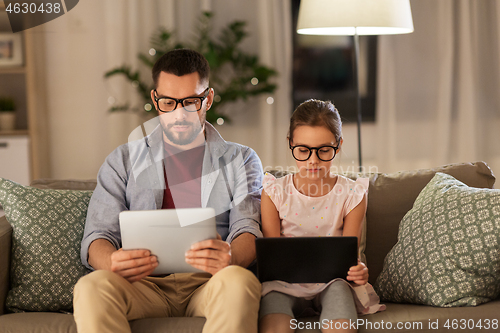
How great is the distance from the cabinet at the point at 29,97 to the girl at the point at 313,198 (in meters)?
2.18

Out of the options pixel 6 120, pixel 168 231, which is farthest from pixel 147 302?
pixel 6 120

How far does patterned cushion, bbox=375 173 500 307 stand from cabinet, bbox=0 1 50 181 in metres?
2.55

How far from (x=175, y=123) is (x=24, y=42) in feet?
7.02

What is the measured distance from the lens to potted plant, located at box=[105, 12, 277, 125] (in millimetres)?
3299

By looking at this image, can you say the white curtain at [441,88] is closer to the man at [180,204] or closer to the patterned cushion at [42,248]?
the man at [180,204]

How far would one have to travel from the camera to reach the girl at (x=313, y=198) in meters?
1.41

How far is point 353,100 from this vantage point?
365cm

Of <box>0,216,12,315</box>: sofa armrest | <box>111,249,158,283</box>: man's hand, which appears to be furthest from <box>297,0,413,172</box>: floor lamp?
<box>0,216,12,315</box>: sofa armrest

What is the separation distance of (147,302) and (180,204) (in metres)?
0.35

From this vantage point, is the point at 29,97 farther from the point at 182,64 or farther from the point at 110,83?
the point at 182,64

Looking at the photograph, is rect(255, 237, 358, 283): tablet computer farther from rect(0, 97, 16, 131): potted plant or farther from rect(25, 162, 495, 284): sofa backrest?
rect(0, 97, 16, 131): potted plant

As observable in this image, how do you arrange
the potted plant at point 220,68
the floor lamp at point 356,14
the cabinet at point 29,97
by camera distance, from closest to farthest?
the floor lamp at point 356,14 < the cabinet at point 29,97 < the potted plant at point 220,68

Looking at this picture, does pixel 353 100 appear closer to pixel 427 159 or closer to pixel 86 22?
pixel 427 159

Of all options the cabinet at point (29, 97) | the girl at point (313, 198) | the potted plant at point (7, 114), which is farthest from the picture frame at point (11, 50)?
the girl at point (313, 198)
